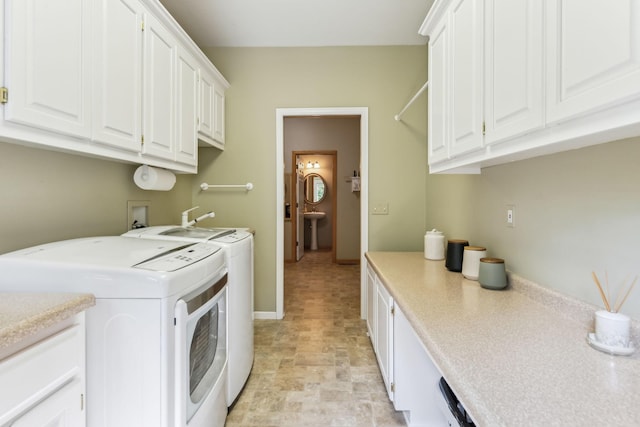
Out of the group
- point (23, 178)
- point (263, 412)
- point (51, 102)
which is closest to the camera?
point (51, 102)

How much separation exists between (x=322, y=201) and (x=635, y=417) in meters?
6.72

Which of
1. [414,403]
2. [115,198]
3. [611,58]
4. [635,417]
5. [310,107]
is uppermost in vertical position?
[310,107]

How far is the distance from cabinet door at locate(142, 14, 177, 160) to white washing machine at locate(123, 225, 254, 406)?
0.49 meters

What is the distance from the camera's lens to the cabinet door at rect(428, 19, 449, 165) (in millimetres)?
1517

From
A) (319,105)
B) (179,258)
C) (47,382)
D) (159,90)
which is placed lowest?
(47,382)

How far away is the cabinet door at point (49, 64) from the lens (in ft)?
3.16

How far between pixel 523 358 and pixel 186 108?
2.32 m

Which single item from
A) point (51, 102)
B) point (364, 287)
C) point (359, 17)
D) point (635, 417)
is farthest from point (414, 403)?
point (359, 17)

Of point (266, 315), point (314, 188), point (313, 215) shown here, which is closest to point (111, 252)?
point (266, 315)

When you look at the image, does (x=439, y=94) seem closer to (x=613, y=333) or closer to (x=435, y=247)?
(x=435, y=247)

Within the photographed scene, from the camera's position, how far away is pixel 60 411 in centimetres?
87

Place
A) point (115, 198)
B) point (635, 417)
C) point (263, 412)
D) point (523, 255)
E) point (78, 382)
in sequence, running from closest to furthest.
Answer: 1. point (635, 417)
2. point (78, 382)
3. point (523, 255)
4. point (263, 412)
5. point (115, 198)

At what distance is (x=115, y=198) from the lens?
1.85m

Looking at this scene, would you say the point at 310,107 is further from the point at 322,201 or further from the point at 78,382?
the point at 322,201
